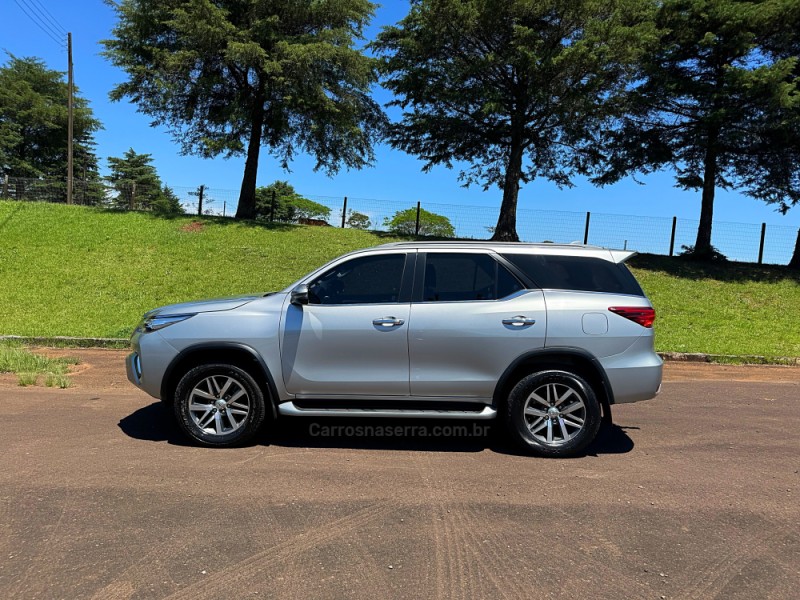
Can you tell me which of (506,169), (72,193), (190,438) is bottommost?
(190,438)

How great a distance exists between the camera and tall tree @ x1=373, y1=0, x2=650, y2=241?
17.7 metres

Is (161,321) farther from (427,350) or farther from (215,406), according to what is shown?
(427,350)

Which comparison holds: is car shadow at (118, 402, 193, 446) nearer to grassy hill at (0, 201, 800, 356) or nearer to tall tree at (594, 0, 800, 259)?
grassy hill at (0, 201, 800, 356)

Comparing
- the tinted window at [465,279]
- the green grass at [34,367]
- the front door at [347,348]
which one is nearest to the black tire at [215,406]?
the front door at [347,348]

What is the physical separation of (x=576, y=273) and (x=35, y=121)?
5822cm

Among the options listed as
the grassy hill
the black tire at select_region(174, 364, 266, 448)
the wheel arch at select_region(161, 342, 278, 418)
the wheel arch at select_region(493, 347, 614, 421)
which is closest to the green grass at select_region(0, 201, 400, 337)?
the grassy hill

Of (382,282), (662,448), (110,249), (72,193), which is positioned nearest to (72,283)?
(110,249)

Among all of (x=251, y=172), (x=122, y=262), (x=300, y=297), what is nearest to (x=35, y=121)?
(x=251, y=172)

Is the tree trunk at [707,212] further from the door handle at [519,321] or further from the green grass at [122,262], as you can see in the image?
the door handle at [519,321]

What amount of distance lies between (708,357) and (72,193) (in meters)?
27.3

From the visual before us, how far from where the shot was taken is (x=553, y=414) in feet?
15.3

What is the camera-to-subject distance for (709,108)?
18172mm

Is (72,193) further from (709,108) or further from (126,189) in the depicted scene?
(709,108)

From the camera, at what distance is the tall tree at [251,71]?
783 inches
